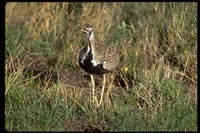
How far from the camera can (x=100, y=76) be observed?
270 inches

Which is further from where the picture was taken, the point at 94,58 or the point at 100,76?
the point at 100,76

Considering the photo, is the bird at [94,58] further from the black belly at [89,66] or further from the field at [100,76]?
the field at [100,76]

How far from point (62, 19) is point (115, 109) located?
9.75ft

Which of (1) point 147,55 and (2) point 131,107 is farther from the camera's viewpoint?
(1) point 147,55

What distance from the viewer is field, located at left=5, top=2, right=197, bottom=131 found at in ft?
17.0

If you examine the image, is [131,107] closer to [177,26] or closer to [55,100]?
[55,100]

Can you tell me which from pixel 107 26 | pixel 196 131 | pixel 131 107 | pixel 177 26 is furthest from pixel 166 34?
pixel 196 131

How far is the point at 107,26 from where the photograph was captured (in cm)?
768

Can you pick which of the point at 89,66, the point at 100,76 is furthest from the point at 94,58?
the point at 100,76

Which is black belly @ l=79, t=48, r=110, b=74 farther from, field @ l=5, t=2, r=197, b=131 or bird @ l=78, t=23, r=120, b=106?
field @ l=5, t=2, r=197, b=131

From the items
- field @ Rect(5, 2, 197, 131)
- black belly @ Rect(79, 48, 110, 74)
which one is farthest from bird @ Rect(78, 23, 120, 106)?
field @ Rect(5, 2, 197, 131)

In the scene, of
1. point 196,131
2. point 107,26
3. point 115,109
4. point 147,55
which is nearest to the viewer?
point 196,131

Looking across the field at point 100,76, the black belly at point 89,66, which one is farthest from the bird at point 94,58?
the field at point 100,76

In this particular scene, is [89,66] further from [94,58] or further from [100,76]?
[100,76]
